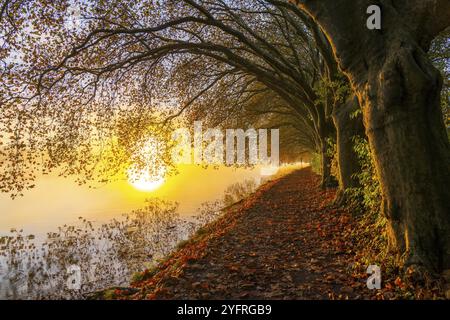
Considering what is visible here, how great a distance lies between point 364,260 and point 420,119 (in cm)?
287

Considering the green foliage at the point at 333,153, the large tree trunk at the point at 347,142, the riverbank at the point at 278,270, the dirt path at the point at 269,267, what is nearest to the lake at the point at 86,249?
the riverbank at the point at 278,270

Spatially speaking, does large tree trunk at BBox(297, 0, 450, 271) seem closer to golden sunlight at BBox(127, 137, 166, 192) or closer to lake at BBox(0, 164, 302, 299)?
lake at BBox(0, 164, 302, 299)

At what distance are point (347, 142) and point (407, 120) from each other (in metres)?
6.13

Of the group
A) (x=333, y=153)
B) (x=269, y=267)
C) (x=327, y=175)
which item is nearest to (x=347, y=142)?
(x=333, y=153)

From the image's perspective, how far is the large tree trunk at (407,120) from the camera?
505 centimetres

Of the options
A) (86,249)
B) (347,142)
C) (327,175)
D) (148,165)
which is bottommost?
(86,249)

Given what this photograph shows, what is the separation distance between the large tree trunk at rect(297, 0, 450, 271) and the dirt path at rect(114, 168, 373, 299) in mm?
1332

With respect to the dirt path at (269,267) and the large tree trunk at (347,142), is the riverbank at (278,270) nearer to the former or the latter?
the dirt path at (269,267)

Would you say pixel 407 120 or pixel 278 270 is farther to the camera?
pixel 278 270

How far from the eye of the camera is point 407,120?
5219 mm

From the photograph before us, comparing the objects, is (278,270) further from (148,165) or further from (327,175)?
(327,175)

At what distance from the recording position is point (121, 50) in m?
11.7

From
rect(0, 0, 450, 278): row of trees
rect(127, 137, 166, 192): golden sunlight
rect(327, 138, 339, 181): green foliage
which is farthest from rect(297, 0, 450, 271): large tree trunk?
rect(127, 137, 166, 192): golden sunlight
